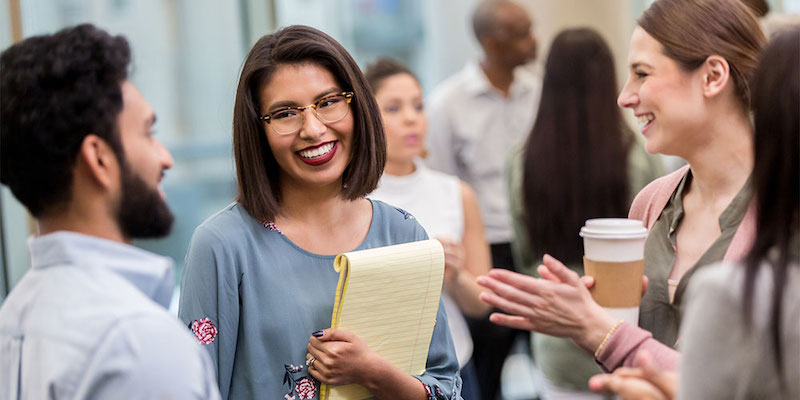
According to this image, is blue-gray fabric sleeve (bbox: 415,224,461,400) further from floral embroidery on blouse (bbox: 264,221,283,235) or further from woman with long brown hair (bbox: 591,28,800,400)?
woman with long brown hair (bbox: 591,28,800,400)

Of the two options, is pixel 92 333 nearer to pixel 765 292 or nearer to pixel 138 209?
pixel 138 209

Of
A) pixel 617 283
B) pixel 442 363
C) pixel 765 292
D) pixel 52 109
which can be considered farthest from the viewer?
pixel 442 363

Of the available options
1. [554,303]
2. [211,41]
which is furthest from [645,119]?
[211,41]

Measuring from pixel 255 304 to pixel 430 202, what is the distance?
1267 mm

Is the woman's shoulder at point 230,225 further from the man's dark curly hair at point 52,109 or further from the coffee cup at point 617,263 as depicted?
the coffee cup at point 617,263

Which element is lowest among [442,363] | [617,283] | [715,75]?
[442,363]

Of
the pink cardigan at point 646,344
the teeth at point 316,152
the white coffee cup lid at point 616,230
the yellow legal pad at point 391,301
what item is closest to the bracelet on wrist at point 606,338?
the pink cardigan at point 646,344

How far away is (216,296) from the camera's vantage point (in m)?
1.50

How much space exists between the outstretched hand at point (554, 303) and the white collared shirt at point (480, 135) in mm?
2089

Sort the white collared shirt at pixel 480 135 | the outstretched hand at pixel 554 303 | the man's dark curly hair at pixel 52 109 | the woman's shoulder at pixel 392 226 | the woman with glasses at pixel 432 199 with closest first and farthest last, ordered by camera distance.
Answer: the man's dark curly hair at pixel 52 109 < the outstretched hand at pixel 554 303 < the woman's shoulder at pixel 392 226 < the woman with glasses at pixel 432 199 < the white collared shirt at pixel 480 135

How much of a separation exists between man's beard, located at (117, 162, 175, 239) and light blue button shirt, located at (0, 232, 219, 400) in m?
0.05

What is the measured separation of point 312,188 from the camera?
170 cm

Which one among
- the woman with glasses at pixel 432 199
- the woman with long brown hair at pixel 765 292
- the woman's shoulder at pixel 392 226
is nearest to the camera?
the woman with long brown hair at pixel 765 292

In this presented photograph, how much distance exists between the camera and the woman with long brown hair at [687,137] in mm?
1545
